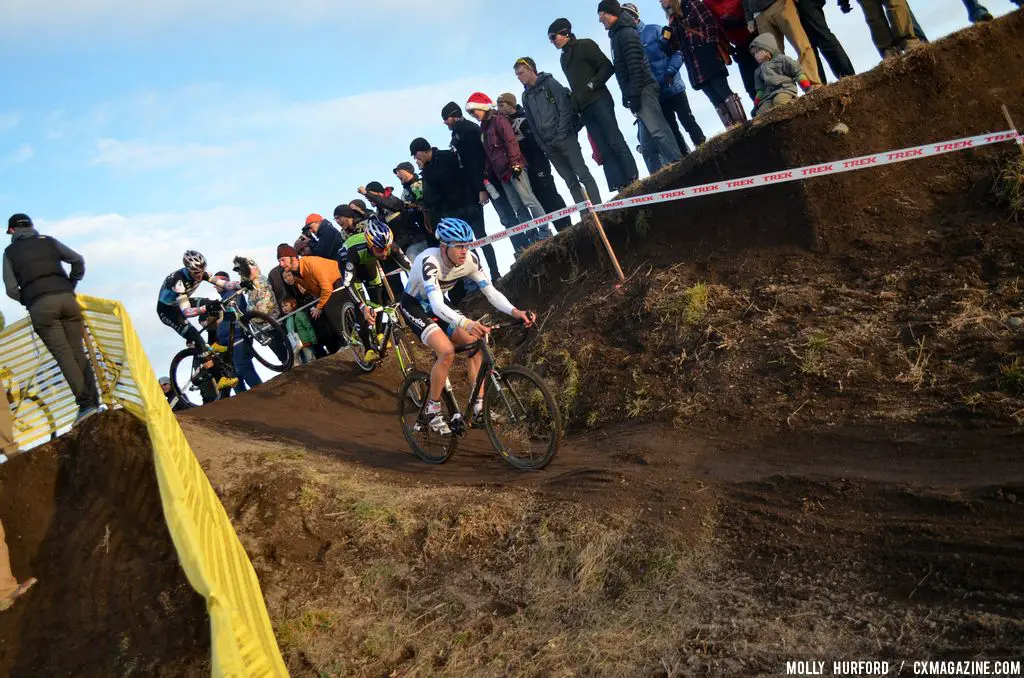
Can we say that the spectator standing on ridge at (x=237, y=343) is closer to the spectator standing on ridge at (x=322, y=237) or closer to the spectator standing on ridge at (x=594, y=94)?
the spectator standing on ridge at (x=322, y=237)

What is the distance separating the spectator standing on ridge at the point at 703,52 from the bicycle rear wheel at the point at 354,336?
6134 millimetres

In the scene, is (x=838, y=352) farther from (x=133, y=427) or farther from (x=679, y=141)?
(x=133, y=427)

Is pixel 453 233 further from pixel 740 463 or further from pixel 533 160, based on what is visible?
pixel 533 160

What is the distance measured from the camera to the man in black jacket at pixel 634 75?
10.5 m

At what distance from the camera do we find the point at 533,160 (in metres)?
11.9

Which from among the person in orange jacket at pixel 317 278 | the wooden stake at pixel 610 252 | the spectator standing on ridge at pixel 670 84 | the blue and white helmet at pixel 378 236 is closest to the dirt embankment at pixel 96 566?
the blue and white helmet at pixel 378 236

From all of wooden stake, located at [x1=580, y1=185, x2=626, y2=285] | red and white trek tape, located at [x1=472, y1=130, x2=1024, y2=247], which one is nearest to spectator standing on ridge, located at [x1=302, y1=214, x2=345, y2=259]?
red and white trek tape, located at [x1=472, y1=130, x2=1024, y2=247]

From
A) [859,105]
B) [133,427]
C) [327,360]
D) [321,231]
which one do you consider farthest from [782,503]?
[321,231]

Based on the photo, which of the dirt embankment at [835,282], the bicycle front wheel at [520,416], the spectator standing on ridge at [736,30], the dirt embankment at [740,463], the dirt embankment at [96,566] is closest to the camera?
the dirt embankment at [740,463]

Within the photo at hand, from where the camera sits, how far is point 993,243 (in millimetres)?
7438

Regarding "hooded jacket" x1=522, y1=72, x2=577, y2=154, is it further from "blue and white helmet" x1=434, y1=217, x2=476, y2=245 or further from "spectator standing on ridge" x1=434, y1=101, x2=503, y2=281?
"blue and white helmet" x1=434, y1=217, x2=476, y2=245

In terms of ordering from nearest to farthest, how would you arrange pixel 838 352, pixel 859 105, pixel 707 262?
pixel 838 352 → pixel 859 105 → pixel 707 262

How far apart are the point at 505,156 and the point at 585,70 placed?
1746 millimetres

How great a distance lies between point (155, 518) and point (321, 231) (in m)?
8.72
